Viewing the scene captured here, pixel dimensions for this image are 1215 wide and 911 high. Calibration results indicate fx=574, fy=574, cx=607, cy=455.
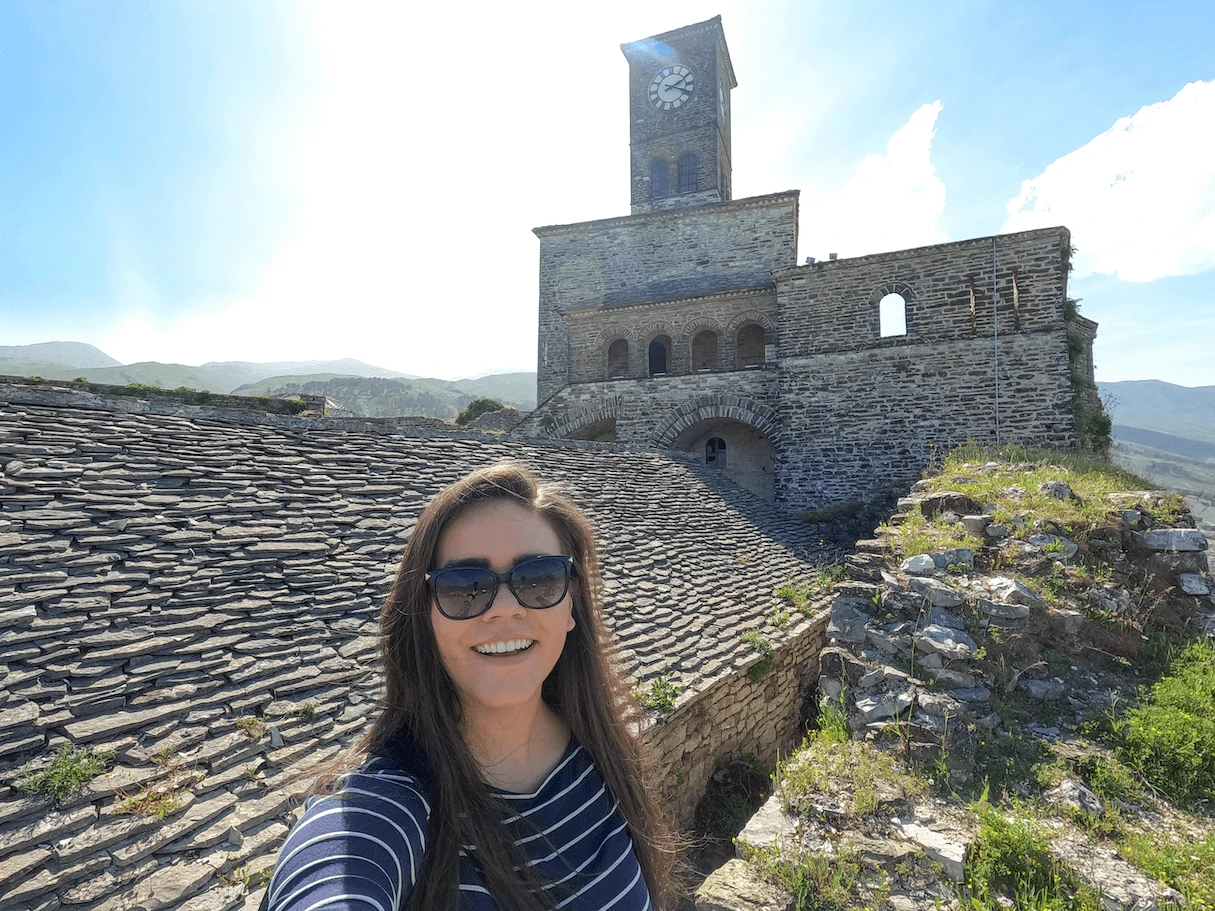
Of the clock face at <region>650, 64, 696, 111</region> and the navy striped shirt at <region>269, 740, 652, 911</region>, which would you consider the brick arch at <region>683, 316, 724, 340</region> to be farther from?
the navy striped shirt at <region>269, 740, 652, 911</region>

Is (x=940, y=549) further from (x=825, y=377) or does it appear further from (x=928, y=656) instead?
(x=825, y=377)

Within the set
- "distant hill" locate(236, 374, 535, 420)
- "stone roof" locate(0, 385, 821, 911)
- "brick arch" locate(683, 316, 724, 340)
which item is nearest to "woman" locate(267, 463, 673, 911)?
"stone roof" locate(0, 385, 821, 911)

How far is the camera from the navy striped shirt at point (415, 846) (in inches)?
45.8

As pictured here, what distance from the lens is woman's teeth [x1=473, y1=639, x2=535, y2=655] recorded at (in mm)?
1627

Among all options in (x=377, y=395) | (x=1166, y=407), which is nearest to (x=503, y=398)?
(x=377, y=395)

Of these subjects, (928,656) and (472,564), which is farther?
(928,656)

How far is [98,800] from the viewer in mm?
2494

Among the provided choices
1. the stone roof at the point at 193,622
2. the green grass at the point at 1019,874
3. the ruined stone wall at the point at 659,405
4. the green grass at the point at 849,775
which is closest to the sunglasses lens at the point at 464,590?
the stone roof at the point at 193,622

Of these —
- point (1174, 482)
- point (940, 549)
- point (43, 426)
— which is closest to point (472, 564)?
point (43, 426)

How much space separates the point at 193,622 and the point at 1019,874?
511 centimetres

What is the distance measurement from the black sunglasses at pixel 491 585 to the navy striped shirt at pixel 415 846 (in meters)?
0.41

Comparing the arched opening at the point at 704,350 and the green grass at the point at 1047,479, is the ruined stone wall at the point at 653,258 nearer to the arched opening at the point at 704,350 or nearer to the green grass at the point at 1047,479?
the arched opening at the point at 704,350

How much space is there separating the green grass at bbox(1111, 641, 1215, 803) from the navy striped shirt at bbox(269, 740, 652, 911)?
178 inches

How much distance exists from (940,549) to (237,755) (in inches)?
262
